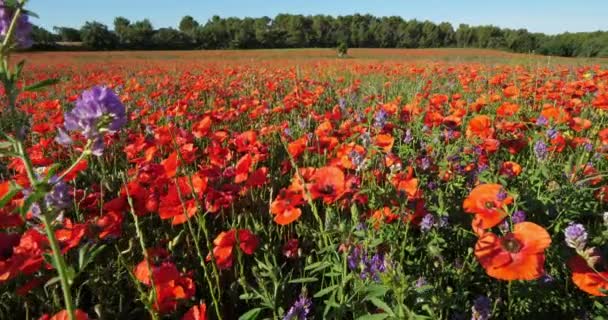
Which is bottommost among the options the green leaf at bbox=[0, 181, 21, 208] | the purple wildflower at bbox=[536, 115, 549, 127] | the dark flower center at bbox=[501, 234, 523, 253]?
the dark flower center at bbox=[501, 234, 523, 253]

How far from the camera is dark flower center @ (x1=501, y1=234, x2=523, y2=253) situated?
1253mm

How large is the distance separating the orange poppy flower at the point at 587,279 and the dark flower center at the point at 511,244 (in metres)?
0.18

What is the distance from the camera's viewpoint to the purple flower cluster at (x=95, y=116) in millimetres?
926

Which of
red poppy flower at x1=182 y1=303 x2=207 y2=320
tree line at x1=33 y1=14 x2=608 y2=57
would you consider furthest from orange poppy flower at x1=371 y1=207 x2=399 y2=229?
tree line at x1=33 y1=14 x2=608 y2=57

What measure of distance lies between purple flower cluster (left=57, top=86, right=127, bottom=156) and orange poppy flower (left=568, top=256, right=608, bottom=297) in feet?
4.54

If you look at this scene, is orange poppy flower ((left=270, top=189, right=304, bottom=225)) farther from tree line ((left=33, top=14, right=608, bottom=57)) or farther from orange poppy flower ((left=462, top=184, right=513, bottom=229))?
tree line ((left=33, top=14, right=608, bottom=57))

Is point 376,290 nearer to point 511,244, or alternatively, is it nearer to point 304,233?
point 511,244

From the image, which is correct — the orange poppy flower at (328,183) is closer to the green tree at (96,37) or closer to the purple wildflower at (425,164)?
the purple wildflower at (425,164)

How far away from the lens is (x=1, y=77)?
0.86 metres

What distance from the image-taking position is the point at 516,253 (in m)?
1.24

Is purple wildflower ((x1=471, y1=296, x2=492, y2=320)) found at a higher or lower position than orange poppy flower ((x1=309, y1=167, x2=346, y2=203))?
lower

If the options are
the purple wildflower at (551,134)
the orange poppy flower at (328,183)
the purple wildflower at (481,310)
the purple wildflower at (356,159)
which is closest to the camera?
the purple wildflower at (481,310)

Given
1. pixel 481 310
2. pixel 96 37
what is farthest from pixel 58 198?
pixel 96 37

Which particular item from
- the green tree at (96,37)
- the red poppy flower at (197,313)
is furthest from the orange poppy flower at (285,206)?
the green tree at (96,37)
